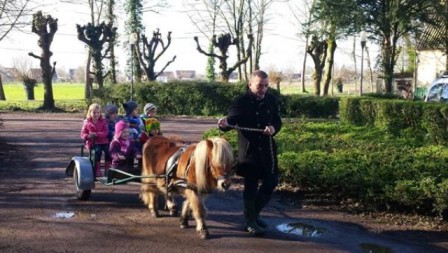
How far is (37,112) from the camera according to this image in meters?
33.1

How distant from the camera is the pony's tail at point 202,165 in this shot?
250 inches

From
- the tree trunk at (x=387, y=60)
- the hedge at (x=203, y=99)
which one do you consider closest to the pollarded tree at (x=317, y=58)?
the hedge at (x=203, y=99)

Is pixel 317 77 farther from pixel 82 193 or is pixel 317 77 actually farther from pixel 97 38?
pixel 82 193

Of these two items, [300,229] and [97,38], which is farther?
[97,38]

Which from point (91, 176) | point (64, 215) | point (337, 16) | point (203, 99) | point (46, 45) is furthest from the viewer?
point (46, 45)

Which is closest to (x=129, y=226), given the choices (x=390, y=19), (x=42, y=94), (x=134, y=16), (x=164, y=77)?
(x=390, y=19)

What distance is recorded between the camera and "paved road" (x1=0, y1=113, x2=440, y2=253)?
639 cm

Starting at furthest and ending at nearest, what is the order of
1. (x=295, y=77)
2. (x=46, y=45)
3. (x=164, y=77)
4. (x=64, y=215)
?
(x=295, y=77) < (x=164, y=77) < (x=46, y=45) < (x=64, y=215)

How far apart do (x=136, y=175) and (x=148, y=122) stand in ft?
4.46

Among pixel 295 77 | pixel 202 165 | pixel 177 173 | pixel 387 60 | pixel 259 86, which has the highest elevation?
pixel 295 77

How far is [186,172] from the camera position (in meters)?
6.78

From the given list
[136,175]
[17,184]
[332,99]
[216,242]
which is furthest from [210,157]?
[332,99]

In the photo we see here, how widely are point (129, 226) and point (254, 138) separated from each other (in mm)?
2052

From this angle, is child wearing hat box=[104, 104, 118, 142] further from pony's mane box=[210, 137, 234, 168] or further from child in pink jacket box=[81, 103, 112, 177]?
pony's mane box=[210, 137, 234, 168]
